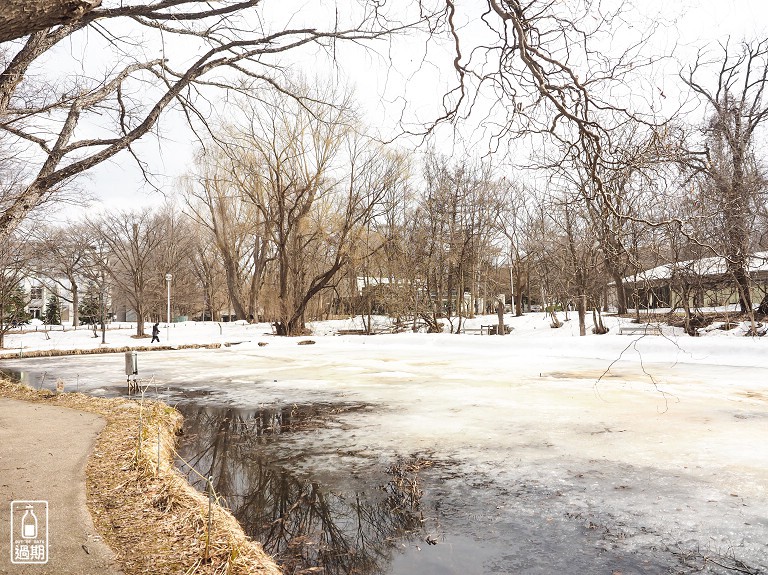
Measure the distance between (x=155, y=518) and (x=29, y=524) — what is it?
2.86 feet

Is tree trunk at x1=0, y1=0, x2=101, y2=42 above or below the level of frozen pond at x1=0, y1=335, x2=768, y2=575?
above

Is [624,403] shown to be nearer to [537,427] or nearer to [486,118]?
[537,427]

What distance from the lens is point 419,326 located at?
33094mm

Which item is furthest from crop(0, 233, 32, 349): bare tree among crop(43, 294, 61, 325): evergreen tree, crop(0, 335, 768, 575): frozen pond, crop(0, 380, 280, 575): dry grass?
crop(43, 294, 61, 325): evergreen tree

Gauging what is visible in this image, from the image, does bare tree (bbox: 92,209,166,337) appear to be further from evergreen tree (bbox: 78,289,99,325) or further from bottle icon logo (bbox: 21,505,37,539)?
bottle icon logo (bbox: 21,505,37,539)

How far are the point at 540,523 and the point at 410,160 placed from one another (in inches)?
1141

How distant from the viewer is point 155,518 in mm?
4121

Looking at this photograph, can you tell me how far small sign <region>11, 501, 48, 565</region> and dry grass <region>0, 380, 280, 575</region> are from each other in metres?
0.35

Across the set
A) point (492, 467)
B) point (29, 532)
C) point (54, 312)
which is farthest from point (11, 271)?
point (492, 467)

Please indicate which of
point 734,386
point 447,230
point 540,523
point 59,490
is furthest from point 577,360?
point 447,230

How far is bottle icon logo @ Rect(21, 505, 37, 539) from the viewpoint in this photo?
366 cm

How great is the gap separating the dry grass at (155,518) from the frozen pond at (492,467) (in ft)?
1.40

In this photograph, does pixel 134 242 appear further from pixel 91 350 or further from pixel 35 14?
pixel 35 14

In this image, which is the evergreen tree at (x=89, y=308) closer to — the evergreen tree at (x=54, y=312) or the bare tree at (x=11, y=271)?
the bare tree at (x=11, y=271)
